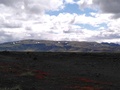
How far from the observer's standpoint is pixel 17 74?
177 feet

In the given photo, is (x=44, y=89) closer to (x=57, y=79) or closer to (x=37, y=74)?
(x=57, y=79)

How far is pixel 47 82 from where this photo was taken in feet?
155

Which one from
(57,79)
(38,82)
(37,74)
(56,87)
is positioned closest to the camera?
(56,87)

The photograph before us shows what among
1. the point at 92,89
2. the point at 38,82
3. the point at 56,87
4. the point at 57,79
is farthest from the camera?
the point at 57,79

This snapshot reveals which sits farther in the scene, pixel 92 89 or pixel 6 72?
pixel 6 72

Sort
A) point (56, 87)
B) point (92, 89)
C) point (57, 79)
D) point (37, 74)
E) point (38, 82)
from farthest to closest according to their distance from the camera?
point (37, 74) → point (57, 79) → point (38, 82) → point (56, 87) → point (92, 89)

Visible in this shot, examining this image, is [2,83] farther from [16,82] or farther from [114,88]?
[114,88]

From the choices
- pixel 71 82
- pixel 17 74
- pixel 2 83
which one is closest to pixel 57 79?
pixel 71 82

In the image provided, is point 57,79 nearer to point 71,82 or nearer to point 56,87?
point 71,82

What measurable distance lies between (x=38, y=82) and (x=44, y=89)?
20.4 feet

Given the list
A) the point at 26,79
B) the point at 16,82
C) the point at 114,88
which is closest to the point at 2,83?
Result: the point at 16,82

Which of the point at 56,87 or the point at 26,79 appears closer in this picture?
the point at 56,87

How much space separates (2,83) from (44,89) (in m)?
6.96

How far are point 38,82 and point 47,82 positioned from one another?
153 cm
